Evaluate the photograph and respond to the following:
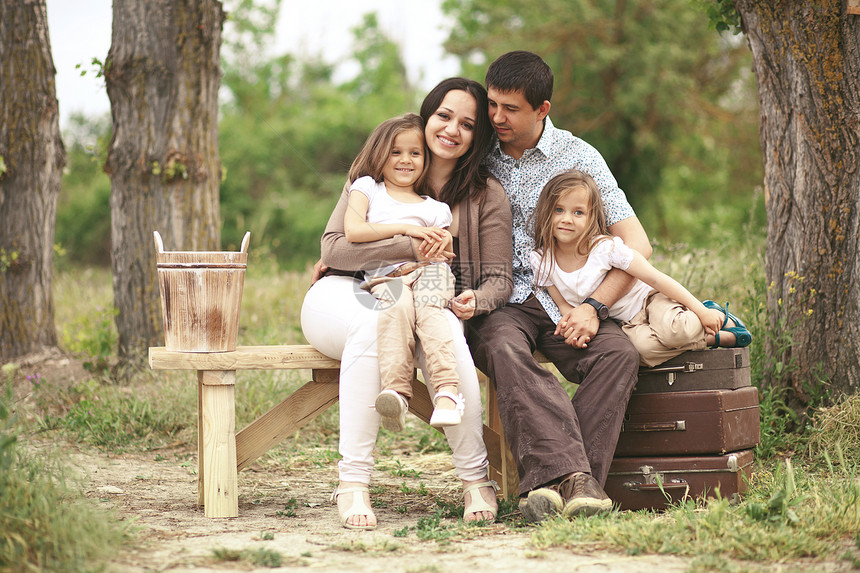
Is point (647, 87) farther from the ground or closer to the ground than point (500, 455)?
farther from the ground

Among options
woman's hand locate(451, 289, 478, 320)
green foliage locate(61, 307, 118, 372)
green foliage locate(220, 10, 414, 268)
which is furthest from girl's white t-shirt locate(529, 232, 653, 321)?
green foliage locate(220, 10, 414, 268)

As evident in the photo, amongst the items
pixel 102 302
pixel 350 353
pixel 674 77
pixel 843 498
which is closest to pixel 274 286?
pixel 102 302

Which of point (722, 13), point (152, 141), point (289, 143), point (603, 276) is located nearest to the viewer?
point (603, 276)

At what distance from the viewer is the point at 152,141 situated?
5551 millimetres

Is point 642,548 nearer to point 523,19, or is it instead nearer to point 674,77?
point 674,77

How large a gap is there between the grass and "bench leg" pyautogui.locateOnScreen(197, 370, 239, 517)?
0.27 meters

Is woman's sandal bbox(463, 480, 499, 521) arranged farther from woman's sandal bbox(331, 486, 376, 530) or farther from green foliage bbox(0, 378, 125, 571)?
green foliage bbox(0, 378, 125, 571)

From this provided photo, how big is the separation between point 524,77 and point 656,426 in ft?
5.14

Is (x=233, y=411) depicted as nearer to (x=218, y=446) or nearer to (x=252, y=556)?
(x=218, y=446)

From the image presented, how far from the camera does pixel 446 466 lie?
4.59 meters

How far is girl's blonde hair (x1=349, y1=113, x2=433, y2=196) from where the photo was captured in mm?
3659

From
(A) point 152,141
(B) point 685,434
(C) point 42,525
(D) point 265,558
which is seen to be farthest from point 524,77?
(A) point 152,141

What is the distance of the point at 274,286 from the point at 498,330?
14.3ft

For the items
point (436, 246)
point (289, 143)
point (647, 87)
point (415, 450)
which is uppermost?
point (647, 87)
